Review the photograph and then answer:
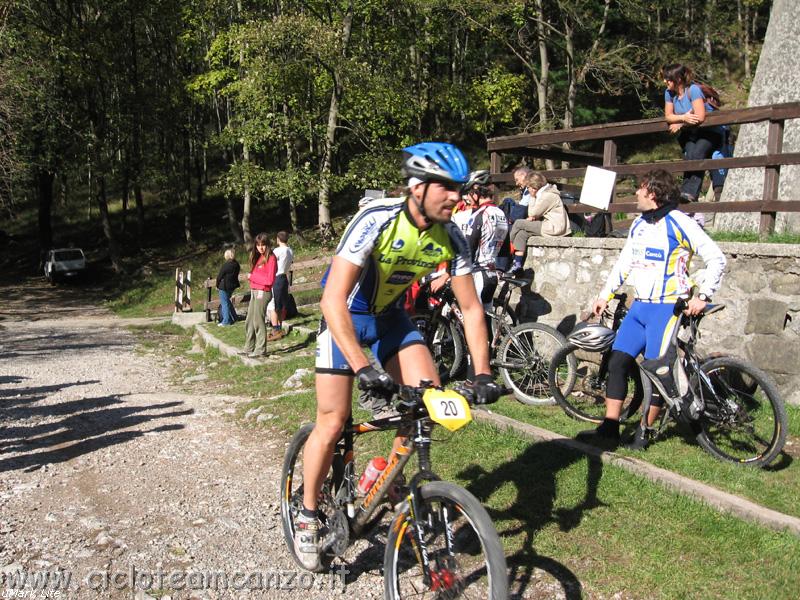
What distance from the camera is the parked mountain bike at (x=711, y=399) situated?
18.0 feet

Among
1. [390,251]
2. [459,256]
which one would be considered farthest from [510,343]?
[390,251]

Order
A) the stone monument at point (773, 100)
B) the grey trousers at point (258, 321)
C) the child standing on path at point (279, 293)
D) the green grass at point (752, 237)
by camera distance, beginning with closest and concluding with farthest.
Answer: the green grass at point (752, 237) → the stone monument at point (773, 100) → the grey trousers at point (258, 321) → the child standing on path at point (279, 293)

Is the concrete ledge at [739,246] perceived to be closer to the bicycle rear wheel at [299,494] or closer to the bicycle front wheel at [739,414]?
the bicycle front wheel at [739,414]

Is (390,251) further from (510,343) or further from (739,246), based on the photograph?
(739,246)

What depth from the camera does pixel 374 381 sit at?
3.36 metres

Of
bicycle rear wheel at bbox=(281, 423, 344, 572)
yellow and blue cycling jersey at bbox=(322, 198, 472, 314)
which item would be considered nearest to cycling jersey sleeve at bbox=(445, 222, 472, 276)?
yellow and blue cycling jersey at bbox=(322, 198, 472, 314)

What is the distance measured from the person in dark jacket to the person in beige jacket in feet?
31.2

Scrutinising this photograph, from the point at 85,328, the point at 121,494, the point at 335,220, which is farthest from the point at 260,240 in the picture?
the point at 335,220

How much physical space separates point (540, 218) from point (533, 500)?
4501 millimetres

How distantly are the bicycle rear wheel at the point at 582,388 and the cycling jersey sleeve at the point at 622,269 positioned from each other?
77 centimetres

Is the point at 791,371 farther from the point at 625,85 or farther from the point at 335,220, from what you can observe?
the point at 335,220

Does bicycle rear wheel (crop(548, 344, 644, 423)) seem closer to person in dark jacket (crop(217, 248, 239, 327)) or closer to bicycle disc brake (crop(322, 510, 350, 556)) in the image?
bicycle disc brake (crop(322, 510, 350, 556))

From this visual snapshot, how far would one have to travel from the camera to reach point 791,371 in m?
6.68

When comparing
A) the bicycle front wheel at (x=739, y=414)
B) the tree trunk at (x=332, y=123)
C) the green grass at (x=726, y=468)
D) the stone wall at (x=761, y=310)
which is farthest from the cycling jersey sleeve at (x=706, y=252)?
the tree trunk at (x=332, y=123)
